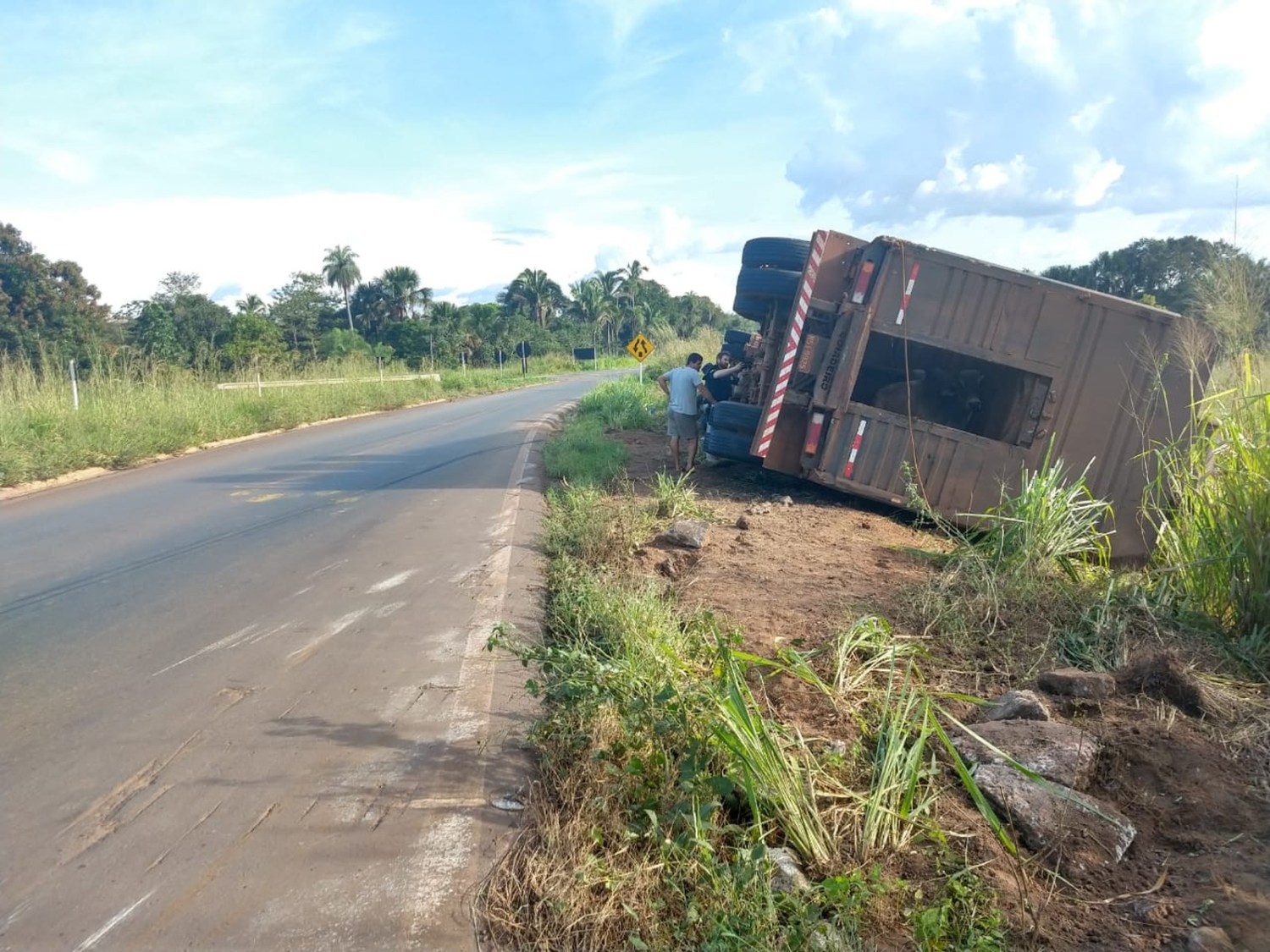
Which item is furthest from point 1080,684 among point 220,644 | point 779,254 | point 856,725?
point 779,254

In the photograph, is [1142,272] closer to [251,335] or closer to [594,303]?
[251,335]

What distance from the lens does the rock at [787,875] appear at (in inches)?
104

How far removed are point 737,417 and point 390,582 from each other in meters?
4.36

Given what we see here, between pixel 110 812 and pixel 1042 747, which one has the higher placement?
pixel 1042 747

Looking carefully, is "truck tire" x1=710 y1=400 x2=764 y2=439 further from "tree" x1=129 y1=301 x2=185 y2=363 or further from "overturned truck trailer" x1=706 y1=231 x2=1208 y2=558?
"tree" x1=129 y1=301 x2=185 y2=363

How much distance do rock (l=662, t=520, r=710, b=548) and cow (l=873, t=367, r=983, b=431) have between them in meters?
2.92

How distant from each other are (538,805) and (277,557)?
16.1ft

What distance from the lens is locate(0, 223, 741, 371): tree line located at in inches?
1284

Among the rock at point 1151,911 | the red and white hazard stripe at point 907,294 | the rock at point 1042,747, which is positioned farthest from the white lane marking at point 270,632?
the red and white hazard stripe at point 907,294

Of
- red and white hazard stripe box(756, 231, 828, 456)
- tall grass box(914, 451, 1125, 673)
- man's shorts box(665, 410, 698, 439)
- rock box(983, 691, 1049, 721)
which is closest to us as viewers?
rock box(983, 691, 1049, 721)

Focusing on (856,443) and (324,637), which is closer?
(324,637)

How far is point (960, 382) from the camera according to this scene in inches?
358

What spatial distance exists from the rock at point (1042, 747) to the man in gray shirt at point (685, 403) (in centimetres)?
733

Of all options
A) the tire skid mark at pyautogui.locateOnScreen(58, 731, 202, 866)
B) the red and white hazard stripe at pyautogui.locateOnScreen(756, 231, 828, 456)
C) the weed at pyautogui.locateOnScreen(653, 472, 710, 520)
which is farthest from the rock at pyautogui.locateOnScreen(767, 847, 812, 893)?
the red and white hazard stripe at pyautogui.locateOnScreen(756, 231, 828, 456)
